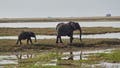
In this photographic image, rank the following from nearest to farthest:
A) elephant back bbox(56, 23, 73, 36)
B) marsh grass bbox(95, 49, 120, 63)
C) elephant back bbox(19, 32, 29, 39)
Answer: marsh grass bbox(95, 49, 120, 63) < elephant back bbox(19, 32, 29, 39) < elephant back bbox(56, 23, 73, 36)

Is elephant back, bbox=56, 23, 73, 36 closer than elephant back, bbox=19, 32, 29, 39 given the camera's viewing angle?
No

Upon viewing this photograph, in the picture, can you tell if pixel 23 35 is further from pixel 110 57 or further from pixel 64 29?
pixel 110 57

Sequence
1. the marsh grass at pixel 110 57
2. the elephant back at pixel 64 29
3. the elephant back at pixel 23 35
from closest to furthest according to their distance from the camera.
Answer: the marsh grass at pixel 110 57 < the elephant back at pixel 23 35 < the elephant back at pixel 64 29

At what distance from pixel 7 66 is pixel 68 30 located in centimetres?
1484

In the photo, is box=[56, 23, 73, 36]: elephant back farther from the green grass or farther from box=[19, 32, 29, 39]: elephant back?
the green grass

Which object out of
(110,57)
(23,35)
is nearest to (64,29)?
(23,35)

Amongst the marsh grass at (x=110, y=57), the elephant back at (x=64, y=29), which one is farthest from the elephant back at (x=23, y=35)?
the marsh grass at (x=110, y=57)

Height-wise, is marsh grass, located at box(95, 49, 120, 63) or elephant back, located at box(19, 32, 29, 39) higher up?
marsh grass, located at box(95, 49, 120, 63)

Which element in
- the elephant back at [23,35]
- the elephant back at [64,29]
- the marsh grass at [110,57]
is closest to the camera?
the marsh grass at [110,57]

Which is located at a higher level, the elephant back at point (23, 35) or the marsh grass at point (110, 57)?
the marsh grass at point (110, 57)

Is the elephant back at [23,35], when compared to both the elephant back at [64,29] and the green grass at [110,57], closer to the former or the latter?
the elephant back at [64,29]

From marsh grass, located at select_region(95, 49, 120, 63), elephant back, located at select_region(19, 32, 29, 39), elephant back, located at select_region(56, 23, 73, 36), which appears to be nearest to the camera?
marsh grass, located at select_region(95, 49, 120, 63)

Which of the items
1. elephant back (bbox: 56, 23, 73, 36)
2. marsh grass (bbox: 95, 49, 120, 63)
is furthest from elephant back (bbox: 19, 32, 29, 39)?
marsh grass (bbox: 95, 49, 120, 63)

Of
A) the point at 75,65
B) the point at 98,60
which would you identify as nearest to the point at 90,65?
the point at 75,65
